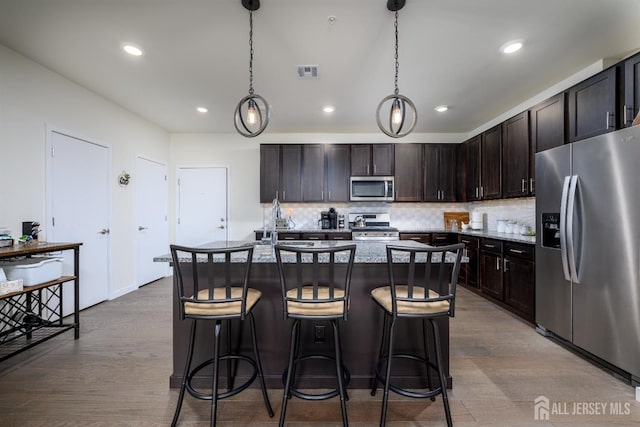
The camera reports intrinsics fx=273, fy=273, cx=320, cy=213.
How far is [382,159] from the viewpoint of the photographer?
15.7 ft

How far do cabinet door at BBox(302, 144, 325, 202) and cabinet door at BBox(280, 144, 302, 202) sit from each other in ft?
0.23

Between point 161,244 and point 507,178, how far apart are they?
556 centimetres

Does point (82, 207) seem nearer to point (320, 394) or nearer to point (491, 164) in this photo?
point (320, 394)

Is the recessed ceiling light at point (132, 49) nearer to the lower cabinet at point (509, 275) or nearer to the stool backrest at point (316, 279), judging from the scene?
the stool backrest at point (316, 279)

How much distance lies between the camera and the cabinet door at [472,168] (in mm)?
4344

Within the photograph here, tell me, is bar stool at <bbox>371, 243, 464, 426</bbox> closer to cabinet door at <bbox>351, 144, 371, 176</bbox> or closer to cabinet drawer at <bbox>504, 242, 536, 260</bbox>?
cabinet drawer at <bbox>504, 242, 536, 260</bbox>

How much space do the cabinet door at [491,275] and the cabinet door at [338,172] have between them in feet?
7.40

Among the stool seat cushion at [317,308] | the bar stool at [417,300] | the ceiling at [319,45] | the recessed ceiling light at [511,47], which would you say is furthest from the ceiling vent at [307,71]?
the stool seat cushion at [317,308]

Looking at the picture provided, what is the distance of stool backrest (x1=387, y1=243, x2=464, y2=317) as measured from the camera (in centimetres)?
148

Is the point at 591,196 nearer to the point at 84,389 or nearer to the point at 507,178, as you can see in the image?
the point at 507,178

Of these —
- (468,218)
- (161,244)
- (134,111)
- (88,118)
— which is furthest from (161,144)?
(468,218)

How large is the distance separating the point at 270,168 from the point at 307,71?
2156 millimetres

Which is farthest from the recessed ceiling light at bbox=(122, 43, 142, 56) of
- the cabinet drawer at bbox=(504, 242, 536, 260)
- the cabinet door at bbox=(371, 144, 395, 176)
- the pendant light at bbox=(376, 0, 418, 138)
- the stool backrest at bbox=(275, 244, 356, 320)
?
the cabinet drawer at bbox=(504, 242, 536, 260)

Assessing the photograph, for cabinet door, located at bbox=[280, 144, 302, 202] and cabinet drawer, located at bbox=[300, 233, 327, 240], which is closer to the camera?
cabinet drawer, located at bbox=[300, 233, 327, 240]
